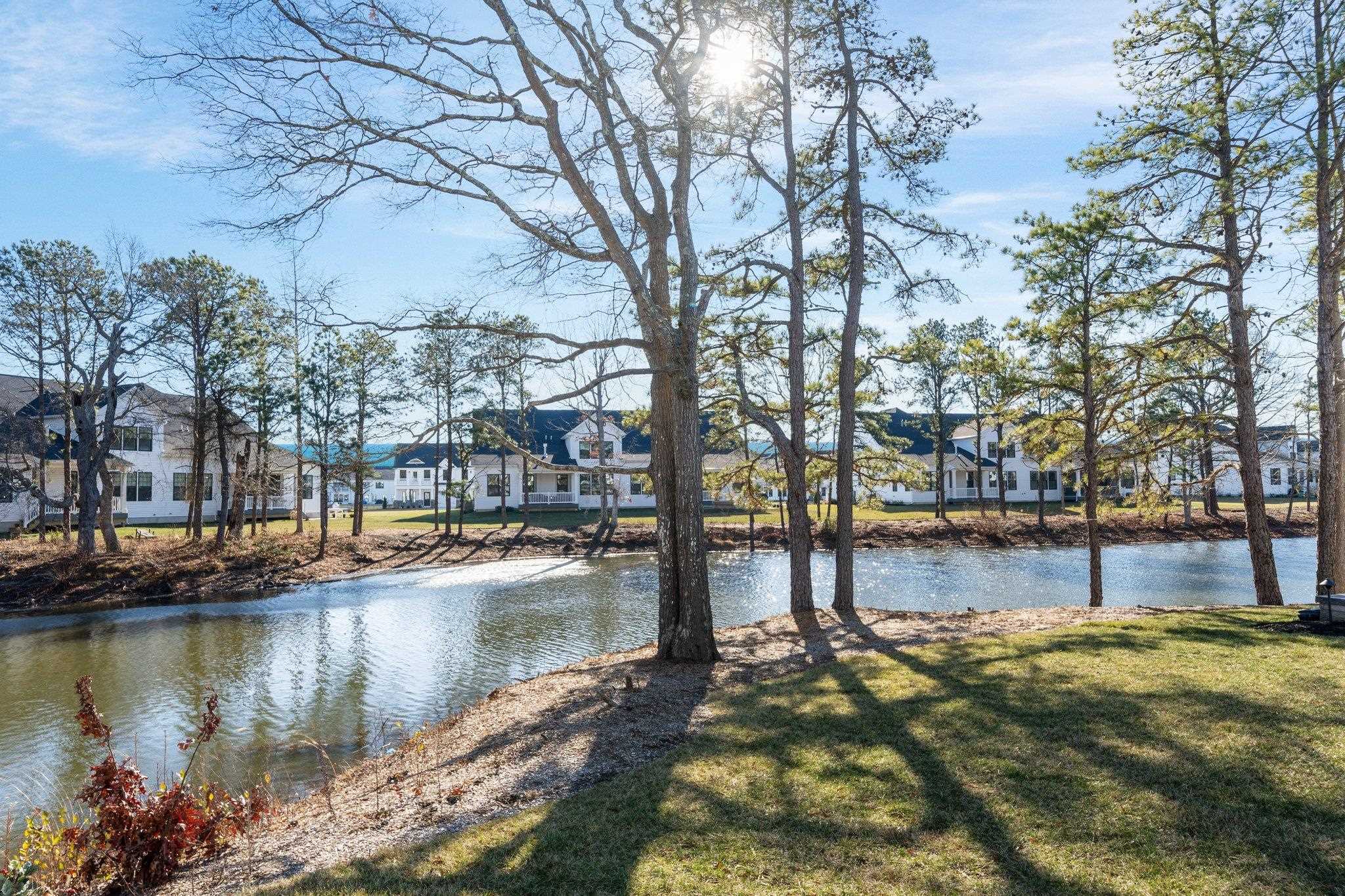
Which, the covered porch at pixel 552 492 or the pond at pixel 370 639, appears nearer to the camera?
the pond at pixel 370 639

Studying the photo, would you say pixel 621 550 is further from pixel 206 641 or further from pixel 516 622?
pixel 206 641

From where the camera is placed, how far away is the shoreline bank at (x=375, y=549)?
22859 millimetres

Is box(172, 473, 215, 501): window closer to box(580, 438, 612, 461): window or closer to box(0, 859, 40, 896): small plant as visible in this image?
box(580, 438, 612, 461): window

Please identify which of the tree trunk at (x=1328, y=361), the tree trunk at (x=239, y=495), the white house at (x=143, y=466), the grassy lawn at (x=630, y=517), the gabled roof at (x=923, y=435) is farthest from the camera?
the gabled roof at (x=923, y=435)

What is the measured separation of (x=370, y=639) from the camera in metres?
16.9

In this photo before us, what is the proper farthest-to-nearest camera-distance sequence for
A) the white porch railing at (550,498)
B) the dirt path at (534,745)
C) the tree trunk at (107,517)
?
1. the white porch railing at (550,498)
2. the tree trunk at (107,517)
3. the dirt path at (534,745)

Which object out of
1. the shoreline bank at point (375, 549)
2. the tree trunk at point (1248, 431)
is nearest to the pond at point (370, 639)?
the shoreline bank at point (375, 549)

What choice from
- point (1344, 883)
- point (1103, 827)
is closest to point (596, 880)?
point (1103, 827)

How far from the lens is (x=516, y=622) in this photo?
60.4 feet

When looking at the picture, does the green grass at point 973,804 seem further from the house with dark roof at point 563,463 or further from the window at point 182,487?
the window at point 182,487

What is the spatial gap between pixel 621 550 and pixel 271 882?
31534 mm

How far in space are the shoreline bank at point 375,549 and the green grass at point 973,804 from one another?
22.6 metres

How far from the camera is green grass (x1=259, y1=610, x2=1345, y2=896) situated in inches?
157

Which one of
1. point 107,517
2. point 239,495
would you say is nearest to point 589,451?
point 239,495
